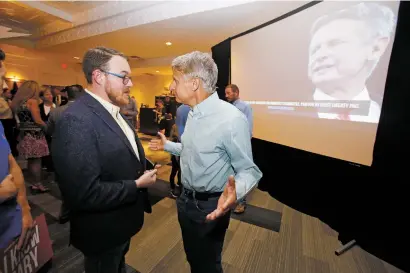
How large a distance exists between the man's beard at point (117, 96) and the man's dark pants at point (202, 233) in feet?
2.30

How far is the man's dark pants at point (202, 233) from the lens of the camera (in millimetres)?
1202

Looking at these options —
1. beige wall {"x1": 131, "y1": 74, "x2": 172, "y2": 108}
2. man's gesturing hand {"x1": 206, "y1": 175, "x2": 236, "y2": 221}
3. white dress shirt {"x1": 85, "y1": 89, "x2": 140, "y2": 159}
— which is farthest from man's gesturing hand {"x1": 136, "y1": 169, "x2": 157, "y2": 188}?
beige wall {"x1": 131, "y1": 74, "x2": 172, "y2": 108}

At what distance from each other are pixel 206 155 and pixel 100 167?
534mm

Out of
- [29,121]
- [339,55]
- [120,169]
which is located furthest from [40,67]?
[339,55]

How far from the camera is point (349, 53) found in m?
2.32

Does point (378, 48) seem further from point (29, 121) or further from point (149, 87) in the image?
point (149, 87)

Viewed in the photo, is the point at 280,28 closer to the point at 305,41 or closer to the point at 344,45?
the point at 305,41

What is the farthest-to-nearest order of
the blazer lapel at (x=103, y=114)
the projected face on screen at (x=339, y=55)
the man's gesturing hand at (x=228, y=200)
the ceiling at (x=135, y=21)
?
the ceiling at (x=135, y=21)
the projected face on screen at (x=339, y=55)
the blazer lapel at (x=103, y=114)
the man's gesturing hand at (x=228, y=200)

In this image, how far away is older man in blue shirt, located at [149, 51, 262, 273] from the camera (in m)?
1.07

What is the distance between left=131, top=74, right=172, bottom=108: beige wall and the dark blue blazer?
10.8 m

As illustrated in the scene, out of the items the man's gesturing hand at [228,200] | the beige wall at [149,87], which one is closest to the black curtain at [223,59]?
the man's gesturing hand at [228,200]

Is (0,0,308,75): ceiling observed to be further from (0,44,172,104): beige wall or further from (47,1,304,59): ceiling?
(0,44,172,104): beige wall

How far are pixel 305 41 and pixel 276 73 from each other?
2.13ft

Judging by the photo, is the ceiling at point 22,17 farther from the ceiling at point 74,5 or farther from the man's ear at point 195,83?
the man's ear at point 195,83
